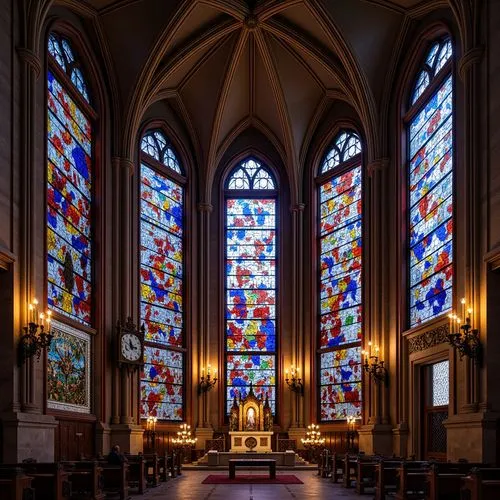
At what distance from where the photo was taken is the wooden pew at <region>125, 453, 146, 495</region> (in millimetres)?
18503

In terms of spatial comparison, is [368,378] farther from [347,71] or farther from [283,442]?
[347,71]

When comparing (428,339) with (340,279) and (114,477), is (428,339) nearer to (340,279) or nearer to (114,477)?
(340,279)

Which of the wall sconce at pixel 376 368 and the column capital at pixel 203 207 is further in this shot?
the column capital at pixel 203 207

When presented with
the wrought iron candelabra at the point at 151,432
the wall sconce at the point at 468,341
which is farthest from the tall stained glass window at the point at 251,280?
the wall sconce at the point at 468,341

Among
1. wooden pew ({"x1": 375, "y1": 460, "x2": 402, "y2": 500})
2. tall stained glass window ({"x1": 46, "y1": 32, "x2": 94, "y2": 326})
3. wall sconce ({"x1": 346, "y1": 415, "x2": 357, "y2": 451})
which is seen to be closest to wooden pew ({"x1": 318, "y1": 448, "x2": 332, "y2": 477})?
wall sconce ({"x1": 346, "y1": 415, "x2": 357, "y2": 451})

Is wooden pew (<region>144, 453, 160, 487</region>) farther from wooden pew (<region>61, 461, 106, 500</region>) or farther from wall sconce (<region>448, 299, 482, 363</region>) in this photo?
wall sconce (<region>448, 299, 482, 363</region>)

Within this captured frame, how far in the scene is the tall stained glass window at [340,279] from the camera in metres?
27.9

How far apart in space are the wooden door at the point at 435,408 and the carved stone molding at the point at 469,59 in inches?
283

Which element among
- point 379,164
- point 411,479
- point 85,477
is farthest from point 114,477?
point 379,164

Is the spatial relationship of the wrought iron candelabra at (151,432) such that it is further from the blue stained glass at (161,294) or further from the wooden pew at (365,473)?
the wooden pew at (365,473)

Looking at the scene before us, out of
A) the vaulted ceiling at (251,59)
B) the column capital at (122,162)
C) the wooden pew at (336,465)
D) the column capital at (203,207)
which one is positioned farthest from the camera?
the column capital at (203,207)

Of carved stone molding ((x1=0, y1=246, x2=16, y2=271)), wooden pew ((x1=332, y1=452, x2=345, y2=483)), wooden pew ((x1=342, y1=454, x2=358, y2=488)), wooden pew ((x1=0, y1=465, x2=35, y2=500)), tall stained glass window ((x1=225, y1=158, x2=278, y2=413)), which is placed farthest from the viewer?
tall stained glass window ((x1=225, y1=158, x2=278, y2=413))

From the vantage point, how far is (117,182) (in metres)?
25.5

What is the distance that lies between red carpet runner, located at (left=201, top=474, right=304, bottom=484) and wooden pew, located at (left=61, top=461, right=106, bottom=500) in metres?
5.47
